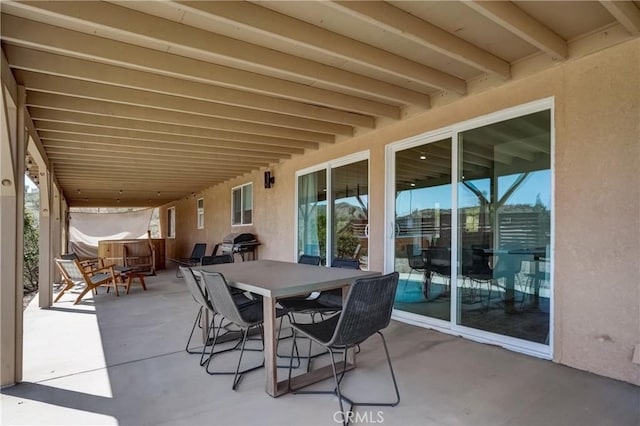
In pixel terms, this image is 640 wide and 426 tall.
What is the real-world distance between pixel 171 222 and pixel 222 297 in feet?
45.1

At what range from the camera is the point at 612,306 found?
8.27 ft

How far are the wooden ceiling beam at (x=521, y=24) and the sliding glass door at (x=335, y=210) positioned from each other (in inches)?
98.7

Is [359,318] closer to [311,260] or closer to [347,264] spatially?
[347,264]

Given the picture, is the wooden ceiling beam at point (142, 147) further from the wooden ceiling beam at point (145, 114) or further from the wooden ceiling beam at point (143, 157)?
the wooden ceiling beam at point (145, 114)

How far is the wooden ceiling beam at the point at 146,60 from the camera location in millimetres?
2293

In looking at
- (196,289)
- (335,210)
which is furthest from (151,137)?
(196,289)

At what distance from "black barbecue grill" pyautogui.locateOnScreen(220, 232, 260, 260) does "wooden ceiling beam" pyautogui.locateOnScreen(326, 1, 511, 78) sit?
5.47 metres

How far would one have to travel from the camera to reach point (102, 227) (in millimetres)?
14797

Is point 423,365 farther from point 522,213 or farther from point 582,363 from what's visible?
point 522,213

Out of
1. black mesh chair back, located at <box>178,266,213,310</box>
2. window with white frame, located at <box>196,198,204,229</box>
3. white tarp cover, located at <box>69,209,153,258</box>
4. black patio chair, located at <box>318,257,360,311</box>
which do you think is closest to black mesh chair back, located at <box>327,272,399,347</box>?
black patio chair, located at <box>318,257,360,311</box>

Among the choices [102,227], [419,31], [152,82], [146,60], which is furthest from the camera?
[102,227]

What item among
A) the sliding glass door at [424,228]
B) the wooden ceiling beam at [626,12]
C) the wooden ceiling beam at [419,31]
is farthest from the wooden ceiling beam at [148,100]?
the wooden ceiling beam at [626,12]

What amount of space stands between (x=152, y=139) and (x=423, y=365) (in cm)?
441

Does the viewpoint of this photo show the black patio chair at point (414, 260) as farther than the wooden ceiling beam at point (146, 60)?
Yes
